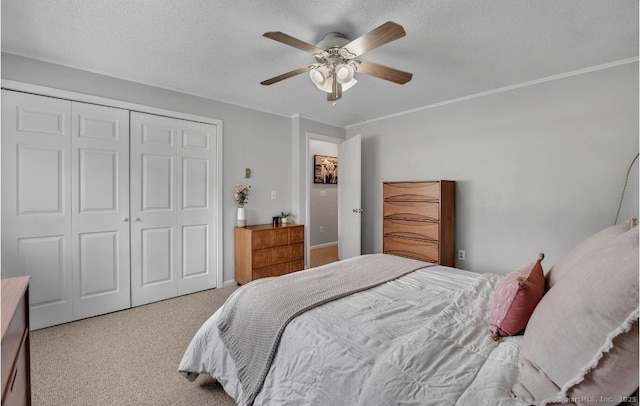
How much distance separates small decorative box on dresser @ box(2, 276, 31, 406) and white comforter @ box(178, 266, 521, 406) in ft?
2.24

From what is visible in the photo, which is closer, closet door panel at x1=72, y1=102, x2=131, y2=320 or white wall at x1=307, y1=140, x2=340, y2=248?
closet door panel at x1=72, y1=102, x2=131, y2=320

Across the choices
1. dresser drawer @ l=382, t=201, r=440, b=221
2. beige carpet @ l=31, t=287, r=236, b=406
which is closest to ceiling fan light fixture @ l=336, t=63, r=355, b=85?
dresser drawer @ l=382, t=201, r=440, b=221

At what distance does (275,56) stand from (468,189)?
2.62 meters

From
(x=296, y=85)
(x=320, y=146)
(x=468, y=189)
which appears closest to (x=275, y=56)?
(x=296, y=85)

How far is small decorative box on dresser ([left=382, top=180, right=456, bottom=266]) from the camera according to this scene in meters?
3.22

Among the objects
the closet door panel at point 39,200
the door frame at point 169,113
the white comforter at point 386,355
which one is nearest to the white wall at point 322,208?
the door frame at point 169,113

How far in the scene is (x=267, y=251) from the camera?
3.46 m

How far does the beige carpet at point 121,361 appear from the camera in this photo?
1.64 metres

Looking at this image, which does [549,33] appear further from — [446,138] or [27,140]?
[27,140]

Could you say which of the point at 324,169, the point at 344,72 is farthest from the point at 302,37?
the point at 324,169

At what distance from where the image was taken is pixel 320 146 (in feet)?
18.8

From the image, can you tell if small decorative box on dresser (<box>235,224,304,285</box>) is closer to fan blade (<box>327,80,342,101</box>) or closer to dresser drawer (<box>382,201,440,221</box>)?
dresser drawer (<box>382,201,440,221</box>)

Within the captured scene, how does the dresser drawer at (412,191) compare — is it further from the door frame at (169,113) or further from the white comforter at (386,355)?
the door frame at (169,113)

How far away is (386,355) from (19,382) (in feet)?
4.64
